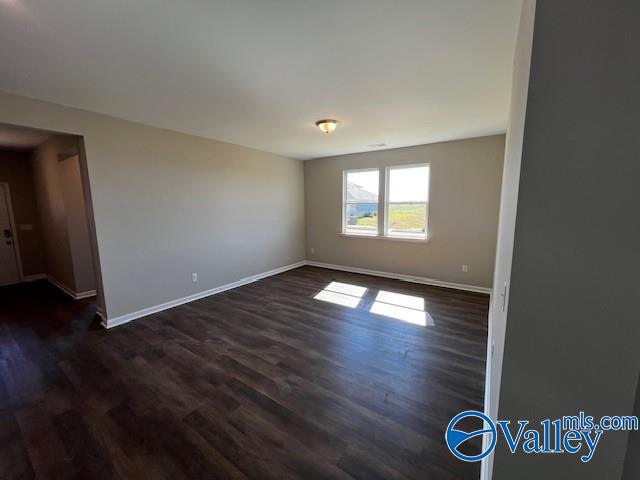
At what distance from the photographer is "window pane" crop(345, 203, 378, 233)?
17.3 feet

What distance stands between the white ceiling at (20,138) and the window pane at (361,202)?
4.84 meters

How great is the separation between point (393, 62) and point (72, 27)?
6.90 ft

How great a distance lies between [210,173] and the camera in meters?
4.10

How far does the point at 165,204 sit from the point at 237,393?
2.80 metres

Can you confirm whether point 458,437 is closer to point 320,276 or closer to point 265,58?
point 265,58

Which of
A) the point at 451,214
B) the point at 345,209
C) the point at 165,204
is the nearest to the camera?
the point at 165,204

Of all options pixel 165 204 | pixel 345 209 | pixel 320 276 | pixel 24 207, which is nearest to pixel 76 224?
pixel 165 204

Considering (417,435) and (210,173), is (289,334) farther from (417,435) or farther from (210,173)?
(210,173)

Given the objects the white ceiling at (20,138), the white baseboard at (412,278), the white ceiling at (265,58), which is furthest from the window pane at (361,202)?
the white ceiling at (20,138)

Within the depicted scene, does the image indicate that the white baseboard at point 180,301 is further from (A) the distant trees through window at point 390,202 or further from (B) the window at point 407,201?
(B) the window at point 407,201

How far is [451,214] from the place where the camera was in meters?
4.38

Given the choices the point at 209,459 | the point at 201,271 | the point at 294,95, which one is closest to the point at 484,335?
the point at 209,459

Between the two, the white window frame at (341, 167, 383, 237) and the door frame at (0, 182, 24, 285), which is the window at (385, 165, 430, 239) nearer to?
the white window frame at (341, 167, 383, 237)

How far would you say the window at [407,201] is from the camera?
467cm
